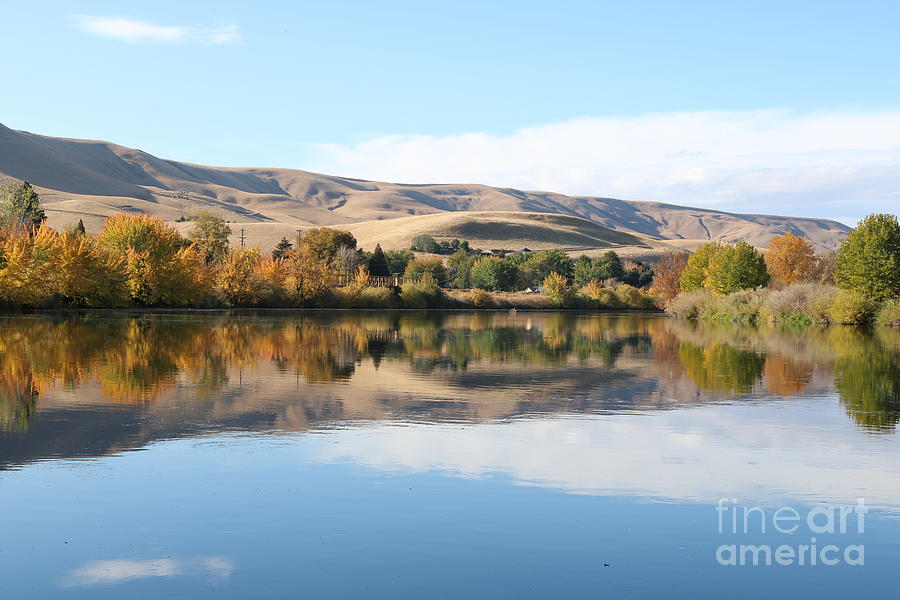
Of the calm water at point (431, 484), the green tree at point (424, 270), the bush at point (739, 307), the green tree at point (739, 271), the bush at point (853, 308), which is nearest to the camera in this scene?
the calm water at point (431, 484)

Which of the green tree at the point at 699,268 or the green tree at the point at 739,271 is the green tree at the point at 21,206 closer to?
the green tree at the point at 739,271

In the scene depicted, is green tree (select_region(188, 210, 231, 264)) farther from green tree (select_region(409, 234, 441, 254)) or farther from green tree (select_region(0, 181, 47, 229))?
green tree (select_region(409, 234, 441, 254))

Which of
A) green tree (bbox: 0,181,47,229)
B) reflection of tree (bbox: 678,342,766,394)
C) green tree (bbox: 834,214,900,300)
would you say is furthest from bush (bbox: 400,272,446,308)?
reflection of tree (bbox: 678,342,766,394)

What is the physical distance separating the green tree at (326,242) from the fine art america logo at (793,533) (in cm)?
11280

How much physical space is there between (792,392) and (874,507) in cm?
1226

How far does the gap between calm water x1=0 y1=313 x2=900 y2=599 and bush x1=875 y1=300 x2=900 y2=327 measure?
44557 millimetres

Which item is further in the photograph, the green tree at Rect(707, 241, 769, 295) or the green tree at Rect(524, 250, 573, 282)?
the green tree at Rect(524, 250, 573, 282)

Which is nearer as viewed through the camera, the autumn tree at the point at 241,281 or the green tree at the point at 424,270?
the autumn tree at the point at 241,281

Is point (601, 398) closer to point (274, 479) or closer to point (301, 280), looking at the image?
point (274, 479)

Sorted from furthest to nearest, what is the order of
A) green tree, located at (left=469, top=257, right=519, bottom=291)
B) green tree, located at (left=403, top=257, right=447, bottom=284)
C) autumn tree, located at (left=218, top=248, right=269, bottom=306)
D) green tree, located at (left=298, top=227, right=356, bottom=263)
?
green tree, located at (left=469, top=257, right=519, bottom=291) → green tree, located at (left=403, top=257, right=447, bottom=284) → green tree, located at (left=298, top=227, right=356, bottom=263) → autumn tree, located at (left=218, top=248, right=269, bottom=306)

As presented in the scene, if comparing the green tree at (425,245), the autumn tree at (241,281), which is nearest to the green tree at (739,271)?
the autumn tree at (241,281)

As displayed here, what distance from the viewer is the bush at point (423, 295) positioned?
102688mm

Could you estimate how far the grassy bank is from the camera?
6600 centimetres

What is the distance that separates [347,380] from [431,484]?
12.4 m
